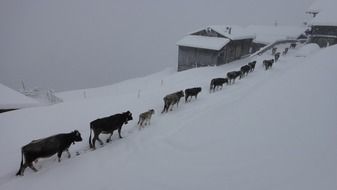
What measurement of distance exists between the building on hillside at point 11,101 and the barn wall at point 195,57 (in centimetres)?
2169

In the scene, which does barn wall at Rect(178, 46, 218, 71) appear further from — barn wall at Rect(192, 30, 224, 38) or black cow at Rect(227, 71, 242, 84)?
black cow at Rect(227, 71, 242, 84)

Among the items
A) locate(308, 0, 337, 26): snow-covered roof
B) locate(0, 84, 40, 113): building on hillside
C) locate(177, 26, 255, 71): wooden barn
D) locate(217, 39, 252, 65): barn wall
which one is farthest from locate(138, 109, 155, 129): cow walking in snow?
locate(308, 0, 337, 26): snow-covered roof

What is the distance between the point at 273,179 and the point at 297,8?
161 meters

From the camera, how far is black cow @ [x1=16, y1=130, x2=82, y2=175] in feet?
22.6

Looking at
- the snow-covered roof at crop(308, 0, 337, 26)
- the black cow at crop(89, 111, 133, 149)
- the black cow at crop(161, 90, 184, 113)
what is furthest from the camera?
the snow-covered roof at crop(308, 0, 337, 26)

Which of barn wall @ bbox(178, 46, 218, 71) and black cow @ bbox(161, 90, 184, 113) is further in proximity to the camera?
barn wall @ bbox(178, 46, 218, 71)

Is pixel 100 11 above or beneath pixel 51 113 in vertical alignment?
above

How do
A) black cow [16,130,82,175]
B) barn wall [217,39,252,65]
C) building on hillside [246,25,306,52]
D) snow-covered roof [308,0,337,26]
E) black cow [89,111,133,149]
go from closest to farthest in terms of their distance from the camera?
black cow [16,130,82,175] < black cow [89,111,133,149] < barn wall [217,39,252,65] < snow-covered roof [308,0,337,26] < building on hillside [246,25,306,52]

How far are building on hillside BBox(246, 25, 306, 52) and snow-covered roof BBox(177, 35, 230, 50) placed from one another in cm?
1563

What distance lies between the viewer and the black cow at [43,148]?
272 inches

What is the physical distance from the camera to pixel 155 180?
6160 mm

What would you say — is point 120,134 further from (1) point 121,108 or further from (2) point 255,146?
(2) point 255,146

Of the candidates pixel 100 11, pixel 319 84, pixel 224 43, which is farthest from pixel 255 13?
pixel 319 84

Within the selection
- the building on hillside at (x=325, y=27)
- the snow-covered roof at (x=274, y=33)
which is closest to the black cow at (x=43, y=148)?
the building on hillside at (x=325, y=27)
